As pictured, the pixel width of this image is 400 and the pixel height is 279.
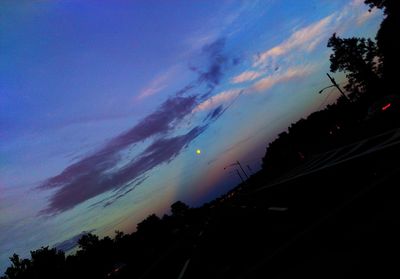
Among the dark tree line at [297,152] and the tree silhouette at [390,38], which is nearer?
the dark tree line at [297,152]

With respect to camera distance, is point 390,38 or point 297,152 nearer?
point 297,152

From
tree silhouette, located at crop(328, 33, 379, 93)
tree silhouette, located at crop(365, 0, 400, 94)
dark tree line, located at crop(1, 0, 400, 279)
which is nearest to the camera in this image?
dark tree line, located at crop(1, 0, 400, 279)

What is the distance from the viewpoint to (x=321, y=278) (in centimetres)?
368

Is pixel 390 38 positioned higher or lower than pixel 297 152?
higher

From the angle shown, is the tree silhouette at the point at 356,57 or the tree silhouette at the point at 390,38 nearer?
the tree silhouette at the point at 390,38

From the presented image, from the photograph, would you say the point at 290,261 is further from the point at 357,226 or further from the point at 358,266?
the point at 358,266

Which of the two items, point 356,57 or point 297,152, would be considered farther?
point 356,57

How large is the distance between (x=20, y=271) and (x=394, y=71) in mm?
76670

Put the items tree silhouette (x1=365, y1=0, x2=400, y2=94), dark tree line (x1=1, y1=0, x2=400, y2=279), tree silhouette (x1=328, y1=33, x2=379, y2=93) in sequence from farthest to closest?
1. tree silhouette (x1=328, y1=33, x2=379, y2=93)
2. tree silhouette (x1=365, y1=0, x2=400, y2=94)
3. dark tree line (x1=1, y1=0, x2=400, y2=279)

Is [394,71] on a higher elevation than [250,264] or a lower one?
higher

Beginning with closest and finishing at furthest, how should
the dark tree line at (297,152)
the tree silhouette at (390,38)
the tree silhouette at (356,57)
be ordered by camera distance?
the dark tree line at (297,152)
the tree silhouette at (390,38)
the tree silhouette at (356,57)

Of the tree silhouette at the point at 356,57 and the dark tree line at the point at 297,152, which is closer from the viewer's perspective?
the dark tree line at the point at 297,152

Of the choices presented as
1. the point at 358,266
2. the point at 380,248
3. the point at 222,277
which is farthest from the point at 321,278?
the point at 222,277

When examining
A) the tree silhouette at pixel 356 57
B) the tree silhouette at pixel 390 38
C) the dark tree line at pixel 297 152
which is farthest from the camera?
the tree silhouette at pixel 356 57
